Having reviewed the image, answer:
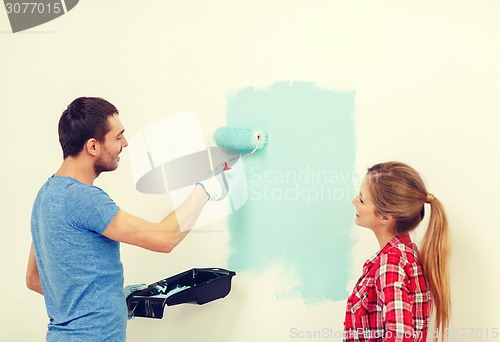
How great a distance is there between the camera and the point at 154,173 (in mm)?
1844

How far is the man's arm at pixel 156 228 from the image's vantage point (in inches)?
54.3

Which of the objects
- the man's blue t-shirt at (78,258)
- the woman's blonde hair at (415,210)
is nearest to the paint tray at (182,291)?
the man's blue t-shirt at (78,258)

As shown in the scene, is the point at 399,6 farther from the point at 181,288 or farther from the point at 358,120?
the point at 181,288

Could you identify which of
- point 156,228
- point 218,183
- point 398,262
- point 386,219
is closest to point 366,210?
point 386,219

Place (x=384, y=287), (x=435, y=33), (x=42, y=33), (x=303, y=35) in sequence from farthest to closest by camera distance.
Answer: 1. (x=42, y=33)
2. (x=303, y=35)
3. (x=435, y=33)
4. (x=384, y=287)

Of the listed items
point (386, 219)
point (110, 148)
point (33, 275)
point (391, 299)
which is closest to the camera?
point (391, 299)

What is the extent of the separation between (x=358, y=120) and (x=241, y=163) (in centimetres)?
37

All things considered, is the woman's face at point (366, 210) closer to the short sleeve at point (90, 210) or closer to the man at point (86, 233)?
the man at point (86, 233)

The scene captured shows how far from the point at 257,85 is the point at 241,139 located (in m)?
0.18

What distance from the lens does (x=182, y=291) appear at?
161 centimetres

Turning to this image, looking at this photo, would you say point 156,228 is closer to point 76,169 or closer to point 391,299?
point 76,169

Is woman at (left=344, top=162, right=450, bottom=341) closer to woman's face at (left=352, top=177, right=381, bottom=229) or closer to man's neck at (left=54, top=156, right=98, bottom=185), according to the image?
woman's face at (left=352, top=177, right=381, bottom=229)

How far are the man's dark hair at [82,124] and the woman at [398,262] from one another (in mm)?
695

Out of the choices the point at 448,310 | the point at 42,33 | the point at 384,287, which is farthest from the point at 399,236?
the point at 42,33
